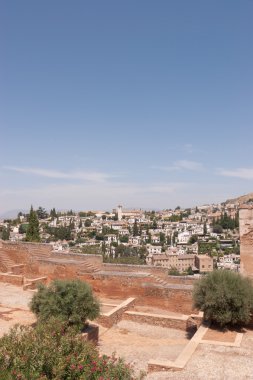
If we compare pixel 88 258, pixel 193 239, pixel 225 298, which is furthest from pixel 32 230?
pixel 193 239

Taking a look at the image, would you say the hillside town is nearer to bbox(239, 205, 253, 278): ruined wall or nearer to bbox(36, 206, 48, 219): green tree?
bbox(36, 206, 48, 219): green tree

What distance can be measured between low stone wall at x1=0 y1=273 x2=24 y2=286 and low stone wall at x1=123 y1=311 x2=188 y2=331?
4.90 meters

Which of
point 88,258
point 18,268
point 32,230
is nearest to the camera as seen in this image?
point 88,258

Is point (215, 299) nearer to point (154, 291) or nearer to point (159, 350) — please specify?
point (159, 350)

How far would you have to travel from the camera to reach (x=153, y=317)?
11.4 m

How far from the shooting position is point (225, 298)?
9625 millimetres

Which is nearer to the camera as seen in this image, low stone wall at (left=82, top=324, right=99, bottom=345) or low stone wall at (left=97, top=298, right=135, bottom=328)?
low stone wall at (left=82, top=324, right=99, bottom=345)

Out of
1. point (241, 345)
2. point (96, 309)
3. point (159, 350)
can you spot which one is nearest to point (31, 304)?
point (96, 309)

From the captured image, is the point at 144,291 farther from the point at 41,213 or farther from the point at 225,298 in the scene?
the point at 41,213

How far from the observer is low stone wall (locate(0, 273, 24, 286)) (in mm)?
14359

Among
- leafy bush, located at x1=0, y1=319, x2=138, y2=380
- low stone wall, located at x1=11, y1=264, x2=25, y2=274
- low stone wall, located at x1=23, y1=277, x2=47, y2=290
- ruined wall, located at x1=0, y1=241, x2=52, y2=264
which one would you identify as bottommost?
low stone wall, located at x1=23, y1=277, x2=47, y2=290

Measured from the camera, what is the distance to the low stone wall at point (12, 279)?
14359 mm

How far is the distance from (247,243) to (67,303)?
587cm

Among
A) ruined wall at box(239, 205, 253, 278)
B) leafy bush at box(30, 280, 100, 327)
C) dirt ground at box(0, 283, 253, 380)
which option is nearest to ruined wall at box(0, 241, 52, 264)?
dirt ground at box(0, 283, 253, 380)
